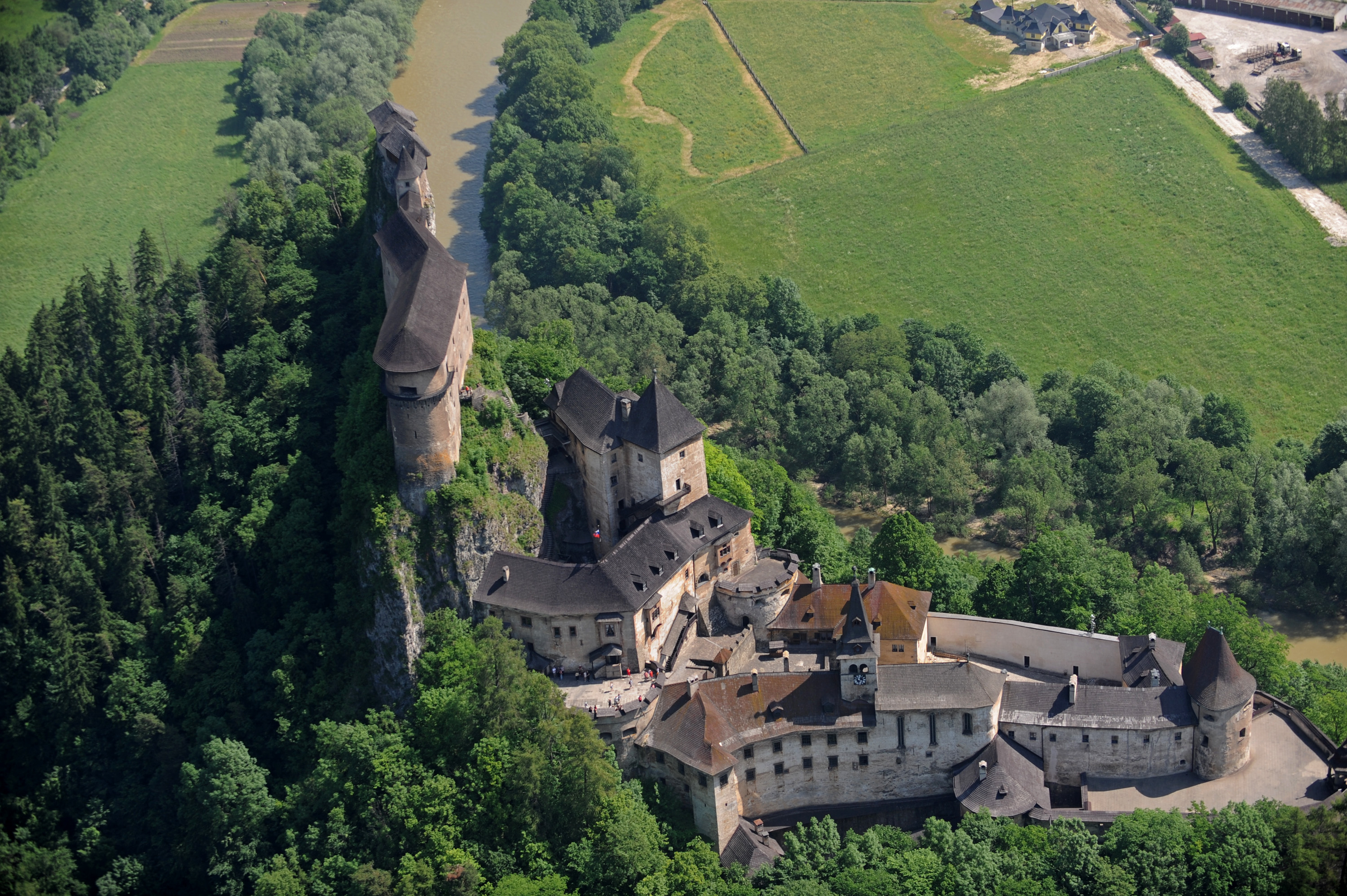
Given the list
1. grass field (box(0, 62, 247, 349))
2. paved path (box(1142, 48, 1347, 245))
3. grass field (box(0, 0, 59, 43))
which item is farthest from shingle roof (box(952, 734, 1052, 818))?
grass field (box(0, 0, 59, 43))

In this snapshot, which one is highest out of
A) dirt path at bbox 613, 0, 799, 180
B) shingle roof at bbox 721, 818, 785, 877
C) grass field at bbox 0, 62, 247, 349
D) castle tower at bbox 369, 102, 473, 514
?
castle tower at bbox 369, 102, 473, 514

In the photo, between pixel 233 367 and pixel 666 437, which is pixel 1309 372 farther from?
pixel 233 367

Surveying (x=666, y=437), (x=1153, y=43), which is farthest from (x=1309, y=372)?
(x=666, y=437)

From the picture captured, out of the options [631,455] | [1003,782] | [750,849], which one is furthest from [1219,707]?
[631,455]

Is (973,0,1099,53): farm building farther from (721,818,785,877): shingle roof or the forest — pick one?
(721,818,785,877): shingle roof

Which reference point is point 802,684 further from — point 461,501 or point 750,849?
point 461,501

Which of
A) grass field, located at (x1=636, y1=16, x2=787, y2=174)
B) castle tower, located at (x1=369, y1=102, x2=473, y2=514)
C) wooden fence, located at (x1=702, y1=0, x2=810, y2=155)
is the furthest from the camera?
wooden fence, located at (x1=702, y1=0, x2=810, y2=155)
